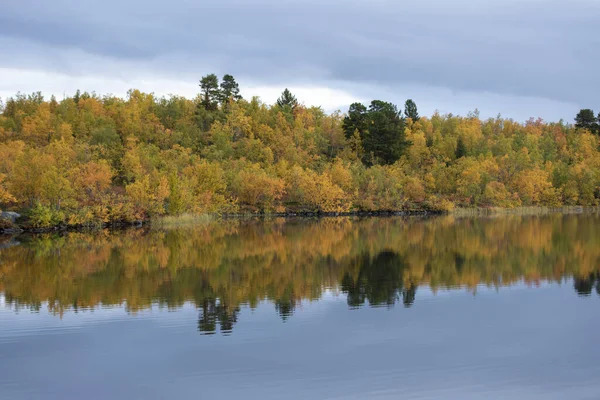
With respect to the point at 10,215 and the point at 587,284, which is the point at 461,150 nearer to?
A: the point at 10,215

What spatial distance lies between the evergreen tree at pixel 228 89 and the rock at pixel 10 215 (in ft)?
185

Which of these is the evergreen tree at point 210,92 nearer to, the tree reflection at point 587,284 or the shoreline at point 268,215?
the shoreline at point 268,215

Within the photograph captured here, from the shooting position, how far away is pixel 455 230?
40.7 m

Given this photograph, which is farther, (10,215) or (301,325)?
(10,215)

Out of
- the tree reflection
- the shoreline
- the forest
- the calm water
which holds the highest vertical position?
the forest

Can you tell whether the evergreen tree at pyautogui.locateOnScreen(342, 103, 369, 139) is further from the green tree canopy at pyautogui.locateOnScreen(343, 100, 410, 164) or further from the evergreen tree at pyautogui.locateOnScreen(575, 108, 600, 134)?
the evergreen tree at pyautogui.locateOnScreen(575, 108, 600, 134)

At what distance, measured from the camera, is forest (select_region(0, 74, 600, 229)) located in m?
45.8

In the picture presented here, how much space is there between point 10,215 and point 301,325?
32.5m

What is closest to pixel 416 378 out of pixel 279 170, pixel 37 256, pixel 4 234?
pixel 37 256

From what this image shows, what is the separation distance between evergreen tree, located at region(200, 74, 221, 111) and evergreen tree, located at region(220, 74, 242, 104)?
961mm

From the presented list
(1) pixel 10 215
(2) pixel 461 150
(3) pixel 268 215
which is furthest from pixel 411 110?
(1) pixel 10 215

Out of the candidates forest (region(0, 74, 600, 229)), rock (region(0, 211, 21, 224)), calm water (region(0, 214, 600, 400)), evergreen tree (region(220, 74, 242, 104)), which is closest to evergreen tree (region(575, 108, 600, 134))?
forest (region(0, 74, 600, 229))

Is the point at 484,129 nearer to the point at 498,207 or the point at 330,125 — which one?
the point at 330,125

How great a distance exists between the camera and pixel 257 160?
79.0 meters
